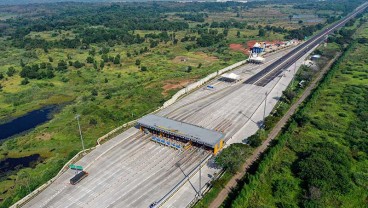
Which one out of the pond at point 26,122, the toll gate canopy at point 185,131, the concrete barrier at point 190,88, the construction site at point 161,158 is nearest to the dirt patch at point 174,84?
the concrete barrier at point 190,88

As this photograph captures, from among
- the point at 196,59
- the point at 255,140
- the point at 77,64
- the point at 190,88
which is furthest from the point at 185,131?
the point at 77,64

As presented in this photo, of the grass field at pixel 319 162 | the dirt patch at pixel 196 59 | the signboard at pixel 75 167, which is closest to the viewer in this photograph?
the grass field at pixel 319 162

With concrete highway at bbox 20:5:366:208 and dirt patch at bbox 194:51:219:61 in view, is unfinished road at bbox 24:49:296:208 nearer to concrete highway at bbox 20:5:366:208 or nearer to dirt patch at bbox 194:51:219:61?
concrete highway at bbox 20:5:366:208

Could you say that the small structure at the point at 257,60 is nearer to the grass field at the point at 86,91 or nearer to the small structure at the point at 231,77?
the grass field at the point at 86,91

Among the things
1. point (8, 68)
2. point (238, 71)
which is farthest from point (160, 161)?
point (8, 68)

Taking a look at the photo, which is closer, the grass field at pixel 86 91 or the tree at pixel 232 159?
the tree at pixel 232 159

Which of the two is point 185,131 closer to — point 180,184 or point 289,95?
point 180,184

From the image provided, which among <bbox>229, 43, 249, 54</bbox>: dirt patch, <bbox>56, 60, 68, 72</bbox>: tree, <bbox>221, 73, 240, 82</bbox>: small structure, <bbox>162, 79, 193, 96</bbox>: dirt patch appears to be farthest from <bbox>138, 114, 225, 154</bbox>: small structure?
<bbox>229, 43, 249, 54</bbox>: dirt patch

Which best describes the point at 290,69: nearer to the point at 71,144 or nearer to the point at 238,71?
the point at 238,71
